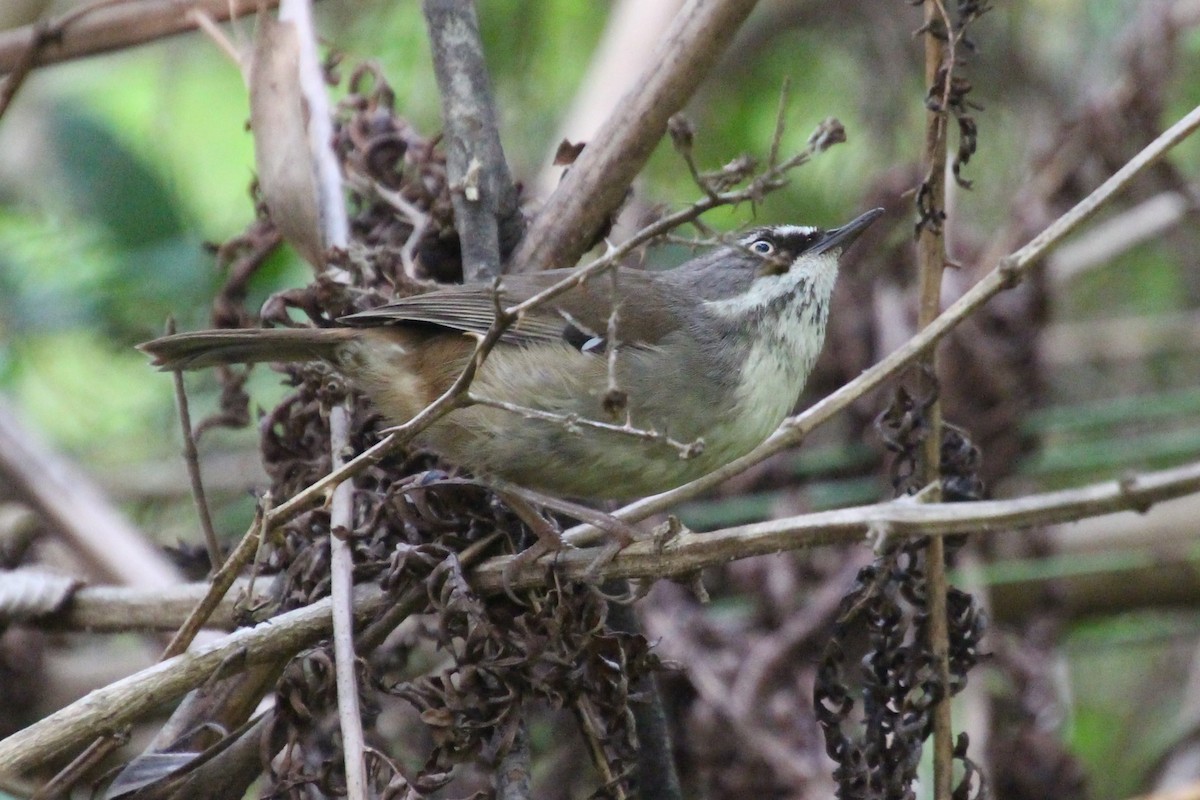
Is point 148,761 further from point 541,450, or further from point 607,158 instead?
point 607,158

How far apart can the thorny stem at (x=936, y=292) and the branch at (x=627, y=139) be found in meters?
0.46

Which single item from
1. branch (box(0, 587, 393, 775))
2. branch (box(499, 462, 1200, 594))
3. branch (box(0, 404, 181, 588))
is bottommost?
branch (box(0, 587, 393, 775))

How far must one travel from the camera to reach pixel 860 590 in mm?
2566

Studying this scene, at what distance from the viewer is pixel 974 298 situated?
233 centimetres

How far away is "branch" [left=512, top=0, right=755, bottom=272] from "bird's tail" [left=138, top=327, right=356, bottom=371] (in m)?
0.51

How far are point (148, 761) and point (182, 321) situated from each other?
2637mm

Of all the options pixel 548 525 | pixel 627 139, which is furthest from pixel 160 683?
pixel 627 139

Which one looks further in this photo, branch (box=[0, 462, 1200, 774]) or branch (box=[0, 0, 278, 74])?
branch (box=[0, 0, 278, 74])

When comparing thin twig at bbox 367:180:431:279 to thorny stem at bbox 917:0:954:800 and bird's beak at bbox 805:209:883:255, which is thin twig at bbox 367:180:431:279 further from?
thorny stem at bbox 917:0:954:800

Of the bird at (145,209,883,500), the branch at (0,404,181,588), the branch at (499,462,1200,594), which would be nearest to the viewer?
the branch at (499,462,1200,594)

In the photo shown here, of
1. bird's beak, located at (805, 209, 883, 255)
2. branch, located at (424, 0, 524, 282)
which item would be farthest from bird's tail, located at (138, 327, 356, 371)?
bird's beak, located at (805, 209, 883, 255)

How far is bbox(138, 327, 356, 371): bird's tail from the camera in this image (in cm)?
304

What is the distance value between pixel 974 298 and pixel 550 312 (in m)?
1.32

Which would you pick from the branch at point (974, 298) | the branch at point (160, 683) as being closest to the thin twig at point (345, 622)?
the branch at point (160, 683)
